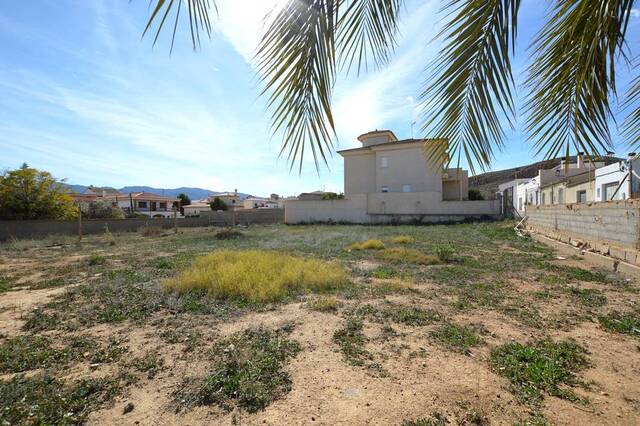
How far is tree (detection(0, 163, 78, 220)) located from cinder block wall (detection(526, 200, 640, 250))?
2517cm

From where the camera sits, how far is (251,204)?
63938 millimetres

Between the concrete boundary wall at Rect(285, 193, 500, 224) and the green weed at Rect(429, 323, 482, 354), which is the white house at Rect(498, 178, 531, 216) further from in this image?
the green weed at Rect(429, 323, 482, 354)

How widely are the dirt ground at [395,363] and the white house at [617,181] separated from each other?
7305mm

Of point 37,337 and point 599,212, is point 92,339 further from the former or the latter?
point 599,212

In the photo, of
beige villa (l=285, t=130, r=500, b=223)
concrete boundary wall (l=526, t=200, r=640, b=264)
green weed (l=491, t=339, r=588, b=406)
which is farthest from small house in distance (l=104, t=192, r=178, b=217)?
green weed (l=491, t=339, r=588, b=406)

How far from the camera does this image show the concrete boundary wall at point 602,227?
20.5ft

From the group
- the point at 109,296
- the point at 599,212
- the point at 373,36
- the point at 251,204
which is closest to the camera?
the point at 373,36

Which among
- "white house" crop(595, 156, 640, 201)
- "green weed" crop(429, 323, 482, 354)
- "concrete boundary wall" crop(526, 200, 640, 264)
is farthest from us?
"white house" crop(595, 156, 640, 201)

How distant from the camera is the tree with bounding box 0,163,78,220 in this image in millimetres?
15789

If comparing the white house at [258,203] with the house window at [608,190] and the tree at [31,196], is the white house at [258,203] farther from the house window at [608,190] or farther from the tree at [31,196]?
the house window at [608,190]

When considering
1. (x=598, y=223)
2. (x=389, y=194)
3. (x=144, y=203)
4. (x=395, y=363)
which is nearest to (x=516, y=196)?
(x=389, y=194)

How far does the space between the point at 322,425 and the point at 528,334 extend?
2803mm

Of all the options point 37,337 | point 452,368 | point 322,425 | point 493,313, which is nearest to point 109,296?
point 37,337

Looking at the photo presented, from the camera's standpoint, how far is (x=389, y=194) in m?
24.2
